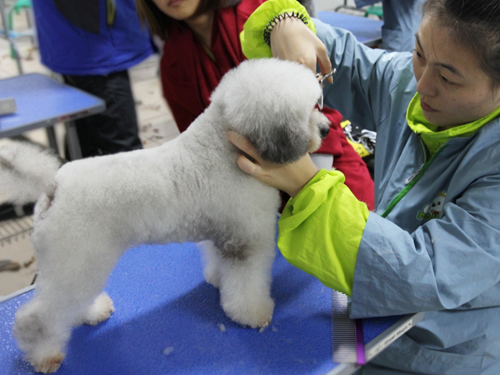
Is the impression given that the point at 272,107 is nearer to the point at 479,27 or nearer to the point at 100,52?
the point at 479,27

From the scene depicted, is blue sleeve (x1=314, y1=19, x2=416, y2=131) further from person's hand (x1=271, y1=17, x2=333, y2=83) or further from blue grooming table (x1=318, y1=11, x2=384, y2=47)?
blue grooming table (x1=318, y1=11, x2=384, y2=47)

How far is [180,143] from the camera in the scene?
0.90 m

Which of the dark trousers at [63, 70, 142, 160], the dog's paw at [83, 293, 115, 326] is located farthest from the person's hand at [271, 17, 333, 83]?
the dark trousers at [63, 70, 142, 160]

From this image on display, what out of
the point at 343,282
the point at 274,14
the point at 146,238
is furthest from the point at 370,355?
the point at 274,14

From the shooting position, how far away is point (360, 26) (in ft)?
10.8

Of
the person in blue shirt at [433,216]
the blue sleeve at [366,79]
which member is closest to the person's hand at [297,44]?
the person in blue shirt at [433,216]

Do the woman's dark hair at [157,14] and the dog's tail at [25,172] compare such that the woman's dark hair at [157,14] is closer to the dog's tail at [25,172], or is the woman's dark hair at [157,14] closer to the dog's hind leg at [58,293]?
the dog's tail at [25,172]

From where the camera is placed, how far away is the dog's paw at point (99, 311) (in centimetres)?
96

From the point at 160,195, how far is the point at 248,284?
277 millimetres

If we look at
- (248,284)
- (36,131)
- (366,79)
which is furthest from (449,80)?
(36,131)

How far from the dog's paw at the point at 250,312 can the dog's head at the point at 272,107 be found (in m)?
0.31

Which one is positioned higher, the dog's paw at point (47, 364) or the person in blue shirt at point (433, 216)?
the person in blue shirt at point (433, 216)

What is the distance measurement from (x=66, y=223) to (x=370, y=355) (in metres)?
0.61

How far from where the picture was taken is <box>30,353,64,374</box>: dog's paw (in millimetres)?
860
